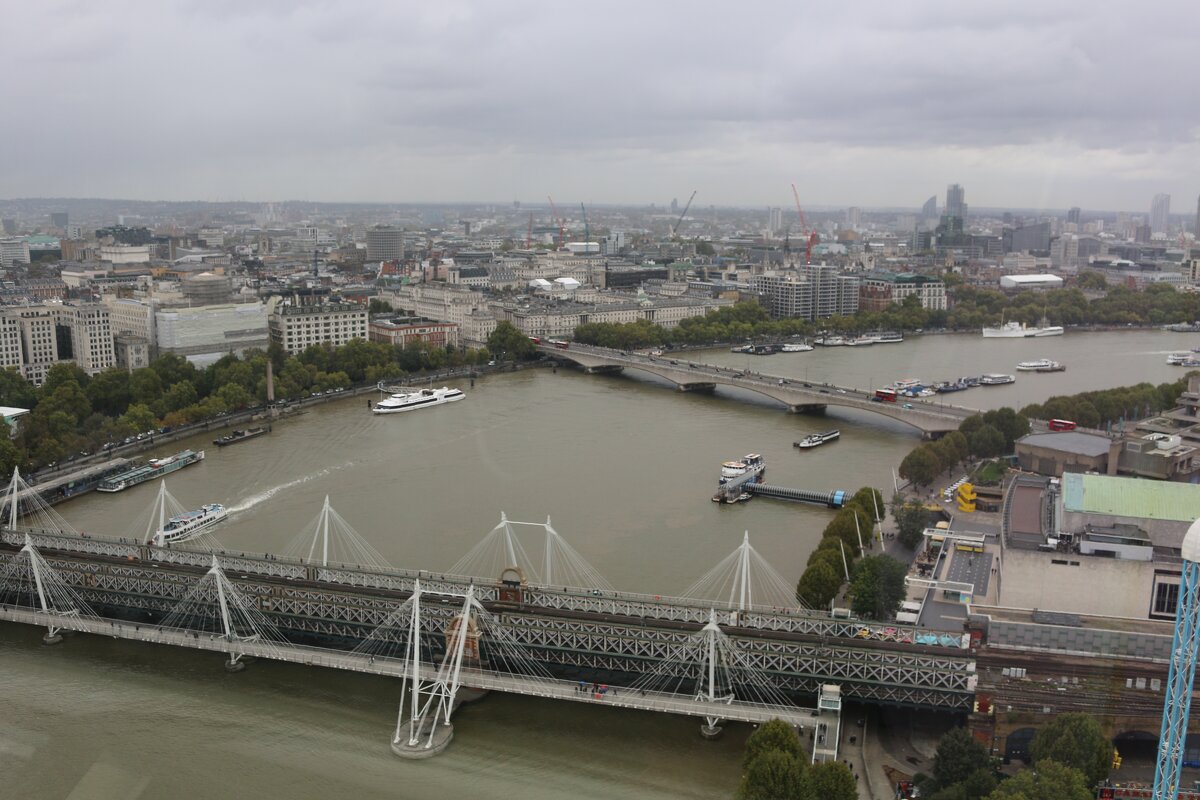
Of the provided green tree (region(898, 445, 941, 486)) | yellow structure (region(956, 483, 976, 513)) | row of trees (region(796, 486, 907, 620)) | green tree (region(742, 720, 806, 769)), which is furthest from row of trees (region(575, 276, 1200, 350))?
green tree (region(742, 720, 806, 769))

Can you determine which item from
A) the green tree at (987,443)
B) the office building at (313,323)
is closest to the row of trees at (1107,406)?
the green tree at (987,443)

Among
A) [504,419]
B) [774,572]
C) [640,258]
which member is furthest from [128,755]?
[640,258]

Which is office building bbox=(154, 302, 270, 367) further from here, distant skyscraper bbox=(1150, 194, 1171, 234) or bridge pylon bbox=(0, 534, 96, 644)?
distant skyscraper bbox=(1150, 194, 1171, 234)

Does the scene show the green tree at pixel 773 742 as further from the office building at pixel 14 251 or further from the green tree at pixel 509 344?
the office building at pixel 14 251

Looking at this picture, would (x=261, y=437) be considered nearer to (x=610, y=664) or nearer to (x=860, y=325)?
(x=610, y=664)

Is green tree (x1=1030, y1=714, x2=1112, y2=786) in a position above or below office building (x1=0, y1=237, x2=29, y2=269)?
below
